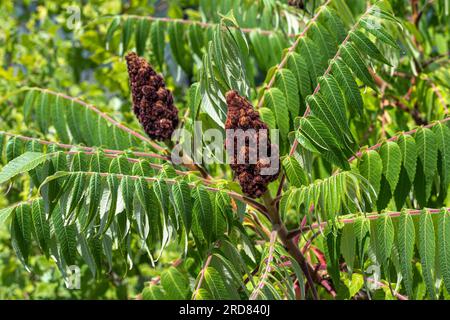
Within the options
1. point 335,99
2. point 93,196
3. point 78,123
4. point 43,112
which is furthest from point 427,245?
point 43,112

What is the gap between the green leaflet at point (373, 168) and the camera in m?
3.09

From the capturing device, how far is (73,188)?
2637 mm

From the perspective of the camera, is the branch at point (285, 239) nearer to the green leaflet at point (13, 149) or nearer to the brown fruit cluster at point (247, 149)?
the brown fruit cluster at point (247, 149)

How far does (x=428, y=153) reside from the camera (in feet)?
10.3

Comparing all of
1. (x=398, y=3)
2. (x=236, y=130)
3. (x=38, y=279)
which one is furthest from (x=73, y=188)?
(x=38, y=279)

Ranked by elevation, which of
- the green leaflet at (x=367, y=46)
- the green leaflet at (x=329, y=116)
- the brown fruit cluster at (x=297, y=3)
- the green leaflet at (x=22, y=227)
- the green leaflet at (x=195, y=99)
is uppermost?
the brown fruit cluster at (x=297, y=3)

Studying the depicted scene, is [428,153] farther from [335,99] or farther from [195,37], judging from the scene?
[195,37]

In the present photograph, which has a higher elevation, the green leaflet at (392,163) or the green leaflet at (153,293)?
the green leaflet at (392,163)

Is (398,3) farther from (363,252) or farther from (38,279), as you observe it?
(38,279)

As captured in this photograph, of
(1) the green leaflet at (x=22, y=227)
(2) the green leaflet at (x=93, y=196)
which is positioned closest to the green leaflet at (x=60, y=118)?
(1) the green leaflet at (x=22, y=227)

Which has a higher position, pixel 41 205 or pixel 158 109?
pixel 158 109

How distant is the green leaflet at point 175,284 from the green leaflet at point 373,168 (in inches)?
37.0
